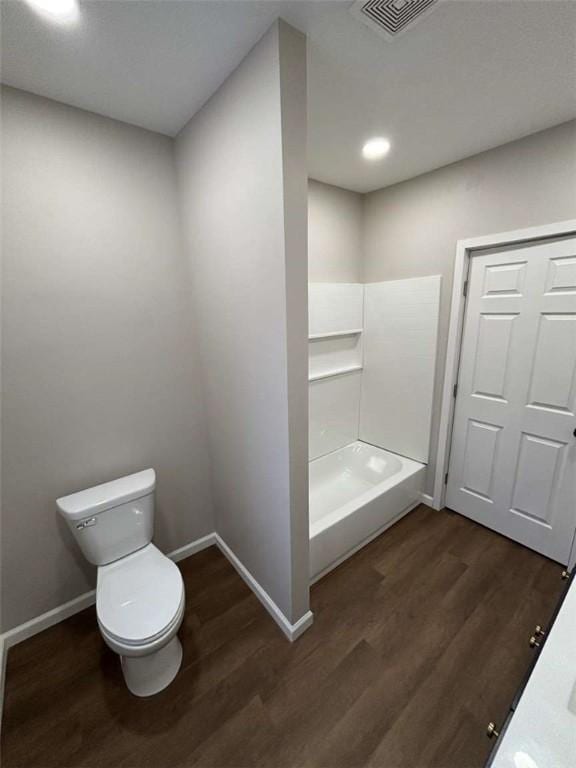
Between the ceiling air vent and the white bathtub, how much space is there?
7.16 ft

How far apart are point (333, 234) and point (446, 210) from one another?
788 millimetres

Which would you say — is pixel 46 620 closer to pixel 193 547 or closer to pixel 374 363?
pixel 193 547

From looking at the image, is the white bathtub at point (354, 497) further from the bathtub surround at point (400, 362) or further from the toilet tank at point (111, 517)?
the toilet tank at point (111, 517)

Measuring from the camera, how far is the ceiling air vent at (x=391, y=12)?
95cm

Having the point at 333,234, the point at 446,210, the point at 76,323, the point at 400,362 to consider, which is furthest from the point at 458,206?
the point at 76,323

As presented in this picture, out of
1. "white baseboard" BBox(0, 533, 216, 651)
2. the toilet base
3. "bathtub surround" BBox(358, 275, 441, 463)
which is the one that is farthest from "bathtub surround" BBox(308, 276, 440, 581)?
"white baseboard" BBox(0, 533, 216, 651)

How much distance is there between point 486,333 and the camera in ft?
6.82

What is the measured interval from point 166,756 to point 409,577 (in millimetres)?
1441

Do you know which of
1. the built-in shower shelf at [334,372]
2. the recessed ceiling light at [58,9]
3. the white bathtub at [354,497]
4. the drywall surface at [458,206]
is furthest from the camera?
the built-in shower shelf at [334,372]

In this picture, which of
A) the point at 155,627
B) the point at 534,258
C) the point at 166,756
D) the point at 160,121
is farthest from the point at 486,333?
the point at 166,756

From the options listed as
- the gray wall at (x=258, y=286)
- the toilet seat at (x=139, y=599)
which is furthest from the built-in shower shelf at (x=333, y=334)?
the toilet seat at (x=139, y=599)

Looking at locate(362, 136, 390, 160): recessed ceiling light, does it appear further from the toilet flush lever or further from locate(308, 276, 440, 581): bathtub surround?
the toilet flush lever

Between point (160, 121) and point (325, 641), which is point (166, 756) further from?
point (160, 121)

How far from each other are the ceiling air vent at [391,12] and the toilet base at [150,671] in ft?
8.02
